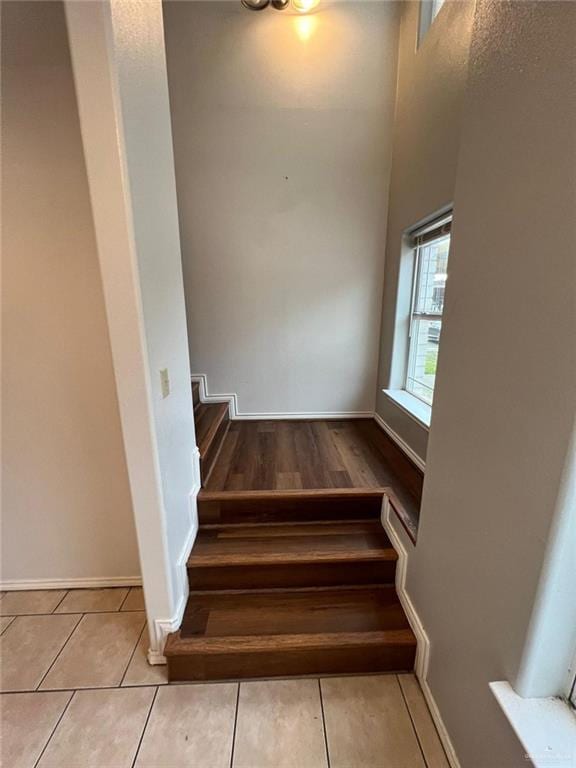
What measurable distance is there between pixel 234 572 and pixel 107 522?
750mm

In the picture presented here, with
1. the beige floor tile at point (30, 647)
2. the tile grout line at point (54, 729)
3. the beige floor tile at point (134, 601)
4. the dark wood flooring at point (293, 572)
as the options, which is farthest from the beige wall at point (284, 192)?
the tile grout line at point (54, 729)

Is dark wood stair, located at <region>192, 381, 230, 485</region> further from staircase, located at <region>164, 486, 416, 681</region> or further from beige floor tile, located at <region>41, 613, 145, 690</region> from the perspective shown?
beige floor tile, located at <region>41, 613, 145, 690</region>

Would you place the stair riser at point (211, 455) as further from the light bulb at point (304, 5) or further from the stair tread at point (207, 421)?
the light bulb at point (304, 5)

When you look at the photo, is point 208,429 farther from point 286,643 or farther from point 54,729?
point 54,729

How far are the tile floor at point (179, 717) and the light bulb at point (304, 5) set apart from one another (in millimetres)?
4177

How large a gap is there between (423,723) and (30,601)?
198 cm

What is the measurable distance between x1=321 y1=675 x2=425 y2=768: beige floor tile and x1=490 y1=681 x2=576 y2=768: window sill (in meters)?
0.60

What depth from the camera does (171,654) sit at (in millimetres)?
1308

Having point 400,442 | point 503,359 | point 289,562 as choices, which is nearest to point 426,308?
point 400,442

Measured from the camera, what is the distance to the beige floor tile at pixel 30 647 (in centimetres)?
136

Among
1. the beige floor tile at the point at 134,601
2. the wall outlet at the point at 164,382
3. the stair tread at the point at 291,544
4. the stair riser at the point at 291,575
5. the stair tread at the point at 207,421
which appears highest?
the wall outlet at the point at 164,382

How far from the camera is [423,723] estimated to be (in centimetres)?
121

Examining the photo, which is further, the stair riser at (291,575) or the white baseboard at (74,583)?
the white baseboard at (74,583)

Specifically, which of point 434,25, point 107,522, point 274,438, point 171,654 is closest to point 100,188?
point 107,522
